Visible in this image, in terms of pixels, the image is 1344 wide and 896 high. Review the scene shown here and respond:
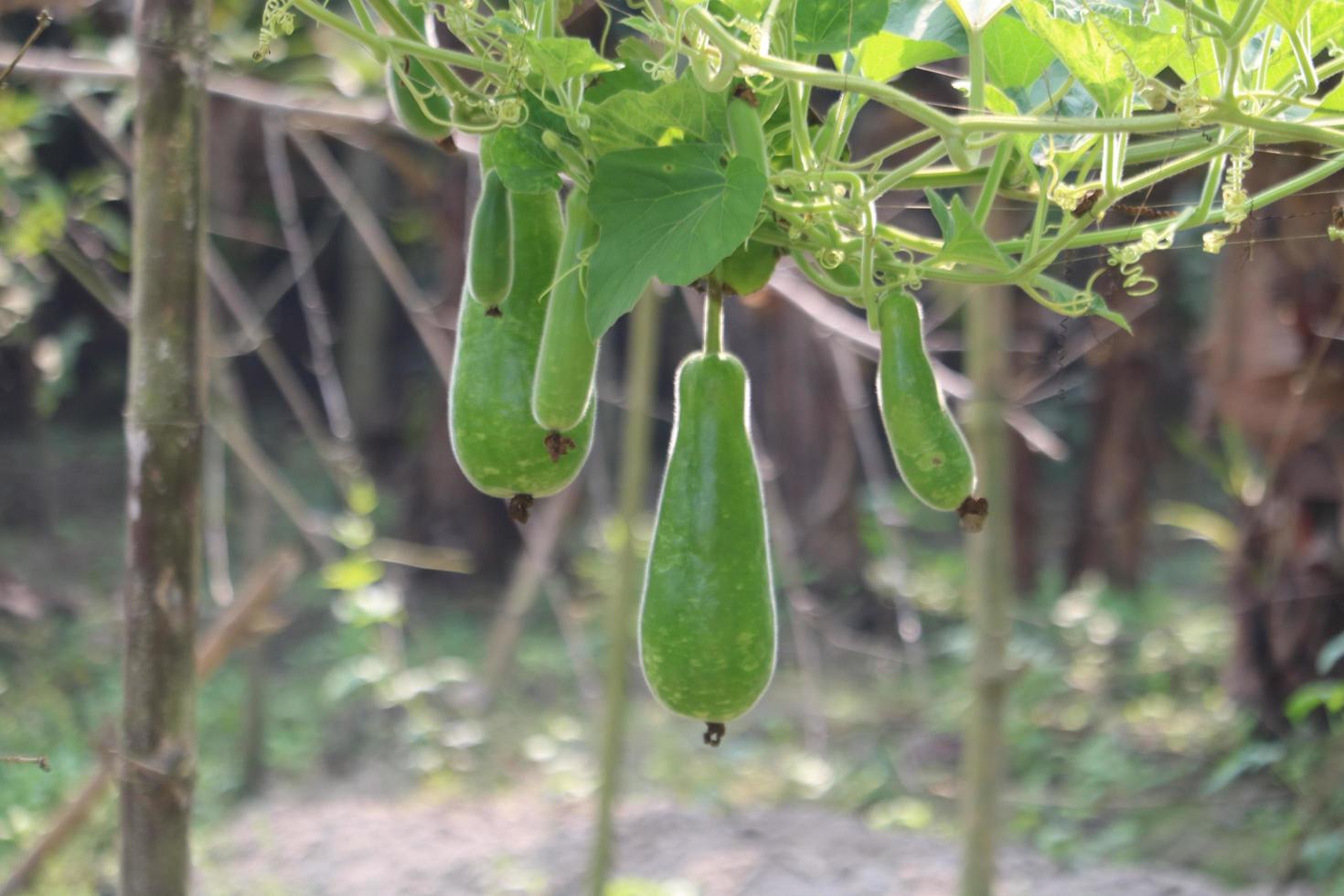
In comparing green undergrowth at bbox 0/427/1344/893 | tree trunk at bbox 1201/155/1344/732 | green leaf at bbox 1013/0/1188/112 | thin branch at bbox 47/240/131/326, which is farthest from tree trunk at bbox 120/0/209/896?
tree trunk at bbox 1201/155/1344/732

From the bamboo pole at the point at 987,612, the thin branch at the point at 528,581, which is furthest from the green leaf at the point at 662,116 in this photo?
the thin branch at the point at 528,581

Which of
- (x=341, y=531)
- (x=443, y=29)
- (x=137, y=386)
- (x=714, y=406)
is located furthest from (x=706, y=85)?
(x=341, y=531)

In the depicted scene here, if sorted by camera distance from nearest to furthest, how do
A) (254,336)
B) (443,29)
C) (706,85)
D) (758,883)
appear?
1. (706,85)
2. (443,29)
3. (254,336)
4. (758,883)

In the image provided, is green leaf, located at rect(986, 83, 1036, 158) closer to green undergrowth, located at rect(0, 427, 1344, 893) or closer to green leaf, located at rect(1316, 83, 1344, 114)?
green leaf, located at rect(1316, 83, 1344, 114)

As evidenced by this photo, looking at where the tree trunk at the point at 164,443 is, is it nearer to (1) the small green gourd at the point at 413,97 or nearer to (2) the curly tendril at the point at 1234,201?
(1) the small green gourd at the point at 413,97

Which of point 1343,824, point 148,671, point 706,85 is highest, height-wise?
point 706,85

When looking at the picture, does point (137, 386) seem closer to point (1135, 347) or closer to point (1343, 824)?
point (1343, 824)

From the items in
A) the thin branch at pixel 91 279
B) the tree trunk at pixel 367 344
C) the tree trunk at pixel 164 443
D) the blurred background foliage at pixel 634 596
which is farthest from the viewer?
the tree trunk at pixel 367 344

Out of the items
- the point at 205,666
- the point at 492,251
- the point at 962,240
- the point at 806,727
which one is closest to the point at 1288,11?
the point at 962,240
